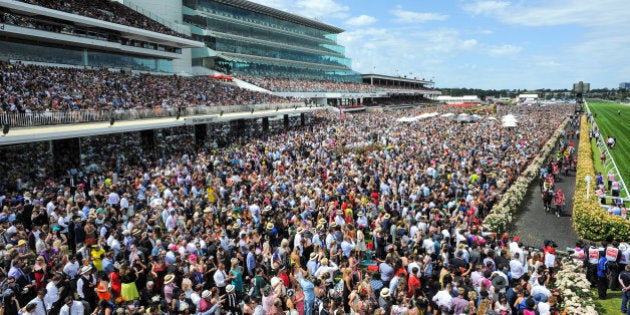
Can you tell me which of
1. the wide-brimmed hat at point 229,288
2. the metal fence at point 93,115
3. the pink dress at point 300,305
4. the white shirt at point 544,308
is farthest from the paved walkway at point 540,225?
the metal fence at point 93,115

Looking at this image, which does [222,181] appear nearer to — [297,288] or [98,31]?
[297,288]

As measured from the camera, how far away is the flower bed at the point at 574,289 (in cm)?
812

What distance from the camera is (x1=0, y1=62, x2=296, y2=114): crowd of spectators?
19.9 metres

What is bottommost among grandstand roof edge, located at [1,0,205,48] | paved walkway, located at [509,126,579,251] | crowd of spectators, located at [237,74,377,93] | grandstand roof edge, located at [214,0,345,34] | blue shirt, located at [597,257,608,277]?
paved walkway, located at [509,126,579,251]

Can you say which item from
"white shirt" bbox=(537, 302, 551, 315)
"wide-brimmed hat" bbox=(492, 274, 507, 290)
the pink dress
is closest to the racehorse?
"wide-brimmed hat" bbox=(492, 274, 507, 290)

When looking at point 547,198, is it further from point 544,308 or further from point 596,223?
point 544,308

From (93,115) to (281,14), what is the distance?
157 ft

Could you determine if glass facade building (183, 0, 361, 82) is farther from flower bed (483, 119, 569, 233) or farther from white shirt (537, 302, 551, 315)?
white shirt (537, 302, 551, 315)

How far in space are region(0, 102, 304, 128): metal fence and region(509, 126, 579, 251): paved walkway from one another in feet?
62.0

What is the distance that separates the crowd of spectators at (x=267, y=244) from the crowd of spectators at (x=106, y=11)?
52.6 ft

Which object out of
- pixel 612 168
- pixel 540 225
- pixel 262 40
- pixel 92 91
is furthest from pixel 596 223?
pixel 262 40

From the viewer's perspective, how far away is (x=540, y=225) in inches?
575

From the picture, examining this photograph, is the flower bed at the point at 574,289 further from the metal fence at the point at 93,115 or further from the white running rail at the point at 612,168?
the metal fence at the point at 93,115

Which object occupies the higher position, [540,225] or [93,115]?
[93,115]
